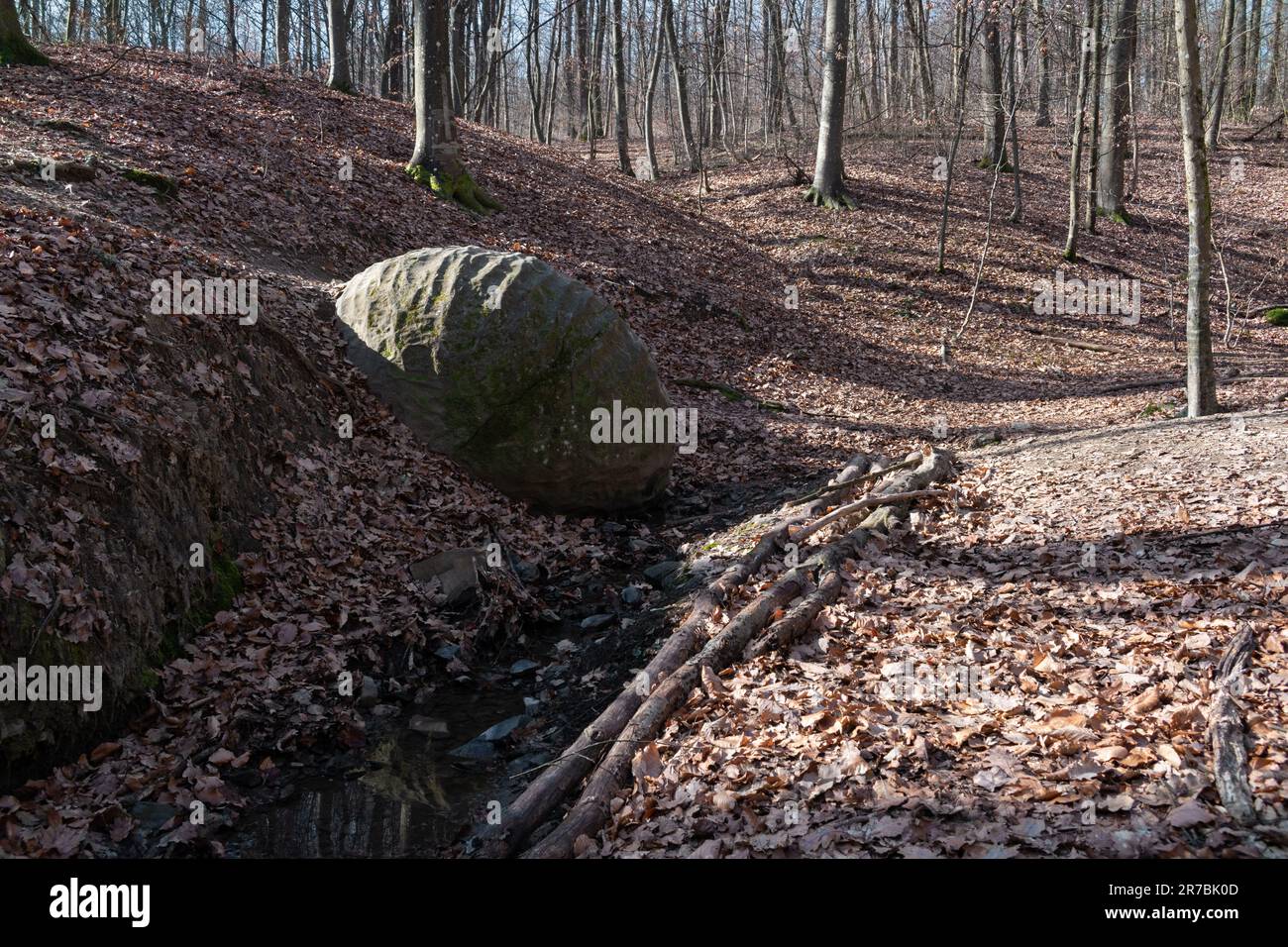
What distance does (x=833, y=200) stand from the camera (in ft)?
71.6

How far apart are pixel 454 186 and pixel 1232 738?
14.6 meters

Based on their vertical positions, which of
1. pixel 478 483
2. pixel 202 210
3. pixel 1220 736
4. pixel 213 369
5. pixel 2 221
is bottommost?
pixel 1220 736

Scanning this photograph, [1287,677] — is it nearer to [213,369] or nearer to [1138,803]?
[1138,803]

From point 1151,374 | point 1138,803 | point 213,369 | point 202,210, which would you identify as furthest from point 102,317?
point 1151,374

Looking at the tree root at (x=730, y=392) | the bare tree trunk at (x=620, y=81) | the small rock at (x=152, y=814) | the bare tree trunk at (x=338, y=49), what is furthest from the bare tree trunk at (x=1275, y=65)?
the small rock at (x=152, y=814)

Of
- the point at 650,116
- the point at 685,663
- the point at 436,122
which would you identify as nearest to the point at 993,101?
the point at 650,116

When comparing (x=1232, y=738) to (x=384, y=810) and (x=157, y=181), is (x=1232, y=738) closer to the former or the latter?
(x=384, y=810)

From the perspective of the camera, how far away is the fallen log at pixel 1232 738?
3.38 meters

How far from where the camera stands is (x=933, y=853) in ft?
11.5

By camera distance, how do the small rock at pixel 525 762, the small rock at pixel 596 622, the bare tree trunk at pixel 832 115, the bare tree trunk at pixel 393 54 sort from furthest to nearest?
1. the bare tree trunk at pixel 393 54
2. the bare tree trunk at pixel 832 115
3. the small rock at pixel 596 622
4. the small rock at pixel 525 762

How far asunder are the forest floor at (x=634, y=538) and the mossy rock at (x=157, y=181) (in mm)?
224

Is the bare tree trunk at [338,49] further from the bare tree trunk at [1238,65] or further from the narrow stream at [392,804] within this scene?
the bare tree trunk at [1238,65]

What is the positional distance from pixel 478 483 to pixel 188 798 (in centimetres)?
434

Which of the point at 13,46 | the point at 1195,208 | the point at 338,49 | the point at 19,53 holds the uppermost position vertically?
the point at 338,49
